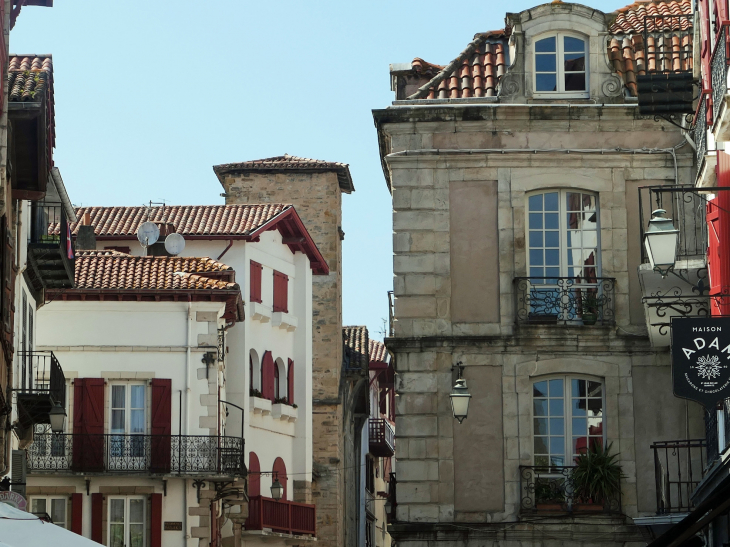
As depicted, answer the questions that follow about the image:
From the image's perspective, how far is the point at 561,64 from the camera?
23.7 m

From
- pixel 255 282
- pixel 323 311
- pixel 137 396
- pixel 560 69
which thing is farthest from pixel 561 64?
pixel 323 311

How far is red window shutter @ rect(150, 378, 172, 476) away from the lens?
32875 mm

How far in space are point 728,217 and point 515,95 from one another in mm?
7389

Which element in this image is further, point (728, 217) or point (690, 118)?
point (690, 118)

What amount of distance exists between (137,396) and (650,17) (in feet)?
48.0

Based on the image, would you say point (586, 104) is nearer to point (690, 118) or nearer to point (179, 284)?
point (690, 118)

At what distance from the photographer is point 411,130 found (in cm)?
2347

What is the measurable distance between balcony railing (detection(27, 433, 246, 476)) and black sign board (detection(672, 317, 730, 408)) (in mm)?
19438

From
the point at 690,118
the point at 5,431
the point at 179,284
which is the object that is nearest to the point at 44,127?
the point at 5,431

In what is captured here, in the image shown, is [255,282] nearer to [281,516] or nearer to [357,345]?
[281,516]

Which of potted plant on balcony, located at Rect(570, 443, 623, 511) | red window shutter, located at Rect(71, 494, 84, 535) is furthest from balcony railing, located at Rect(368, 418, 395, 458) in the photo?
potted plant on balcony, located at Rect(570, 443, 623, 511)

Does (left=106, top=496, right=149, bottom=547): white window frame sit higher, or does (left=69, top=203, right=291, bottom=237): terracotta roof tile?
(left=69, top=203, right=291, bottom=237): terracotta roof tile

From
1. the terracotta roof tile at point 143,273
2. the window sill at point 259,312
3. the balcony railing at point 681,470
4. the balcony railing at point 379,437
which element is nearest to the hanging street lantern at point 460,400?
the balcony railing at point 681,470

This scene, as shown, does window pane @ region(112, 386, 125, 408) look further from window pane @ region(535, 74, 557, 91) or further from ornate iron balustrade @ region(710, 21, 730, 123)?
ornate iron balustrade @ region(710, 21, 730, 123)
